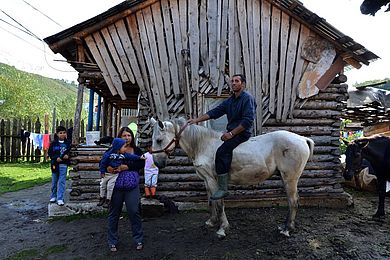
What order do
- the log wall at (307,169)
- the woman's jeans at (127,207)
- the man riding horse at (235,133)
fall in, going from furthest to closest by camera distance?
the log wall at (307,169) → the man riding horse at (235,133) → the woman's jeans at (127,207)

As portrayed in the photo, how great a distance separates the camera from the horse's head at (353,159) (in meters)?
6.54

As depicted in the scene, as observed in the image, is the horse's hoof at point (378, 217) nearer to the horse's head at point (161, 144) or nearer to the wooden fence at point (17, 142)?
the horse's head at point (161, 144)

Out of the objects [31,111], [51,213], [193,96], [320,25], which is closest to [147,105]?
[193,96]

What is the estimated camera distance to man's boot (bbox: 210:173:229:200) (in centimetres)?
507

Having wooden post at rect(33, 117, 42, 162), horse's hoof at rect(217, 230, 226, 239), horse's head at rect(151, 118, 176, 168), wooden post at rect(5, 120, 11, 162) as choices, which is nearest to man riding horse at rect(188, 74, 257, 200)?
horse's hoof at rect(217, 230, 226, 239)

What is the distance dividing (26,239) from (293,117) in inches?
249

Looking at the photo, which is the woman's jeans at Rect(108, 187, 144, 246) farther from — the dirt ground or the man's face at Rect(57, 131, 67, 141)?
the man's face at Rect(57, 131, 67, 141)

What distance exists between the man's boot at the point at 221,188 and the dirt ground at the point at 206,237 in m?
0.78

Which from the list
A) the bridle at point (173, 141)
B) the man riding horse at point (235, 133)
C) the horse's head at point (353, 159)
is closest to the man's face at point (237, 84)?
the man riding horse at point (235, 133)

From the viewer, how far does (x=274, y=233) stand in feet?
18.2

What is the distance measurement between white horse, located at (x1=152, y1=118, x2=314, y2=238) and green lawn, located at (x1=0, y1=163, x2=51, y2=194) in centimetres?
697

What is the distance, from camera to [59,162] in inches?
263

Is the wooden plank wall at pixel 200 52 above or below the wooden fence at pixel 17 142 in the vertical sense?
above

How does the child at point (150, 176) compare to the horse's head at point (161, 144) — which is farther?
the child at point (150, 176)
